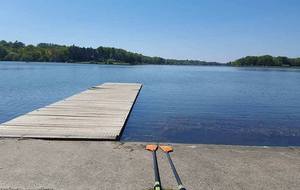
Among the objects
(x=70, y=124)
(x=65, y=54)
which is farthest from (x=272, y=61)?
(x=70, y=124)

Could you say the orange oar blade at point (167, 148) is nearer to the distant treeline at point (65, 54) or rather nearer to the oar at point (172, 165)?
the oar at point (172, 165)

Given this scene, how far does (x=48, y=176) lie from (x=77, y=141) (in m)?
2.48

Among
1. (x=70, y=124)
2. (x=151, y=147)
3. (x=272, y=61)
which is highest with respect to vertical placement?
(x=151, y=147)

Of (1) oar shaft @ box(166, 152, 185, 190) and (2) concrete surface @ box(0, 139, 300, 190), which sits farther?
(2) concrete surface @ box(0, 139, 300, 190)

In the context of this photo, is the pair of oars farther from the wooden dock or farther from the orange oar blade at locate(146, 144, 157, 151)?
the wooden dock

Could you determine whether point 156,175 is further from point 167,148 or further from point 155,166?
point 167,148

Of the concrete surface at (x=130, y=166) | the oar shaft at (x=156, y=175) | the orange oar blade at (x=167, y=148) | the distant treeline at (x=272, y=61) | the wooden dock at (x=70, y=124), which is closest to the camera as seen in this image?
the oar shaft at (x=156, y=175)

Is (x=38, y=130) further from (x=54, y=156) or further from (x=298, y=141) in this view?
(x=298, y=141)

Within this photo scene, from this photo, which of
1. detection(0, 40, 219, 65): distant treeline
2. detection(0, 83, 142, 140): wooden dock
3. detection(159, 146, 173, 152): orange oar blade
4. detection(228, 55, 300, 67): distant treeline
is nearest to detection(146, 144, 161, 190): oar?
detection(159, 146, 173, 152): orange oar blade

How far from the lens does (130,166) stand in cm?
581

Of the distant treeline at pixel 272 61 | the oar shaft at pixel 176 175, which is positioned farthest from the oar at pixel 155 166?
the distant treeline at pixel 272 61

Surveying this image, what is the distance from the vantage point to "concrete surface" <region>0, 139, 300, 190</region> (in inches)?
197

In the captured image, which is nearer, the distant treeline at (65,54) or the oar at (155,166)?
the oar at (155,166)

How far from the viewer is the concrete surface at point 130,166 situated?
5016mm
